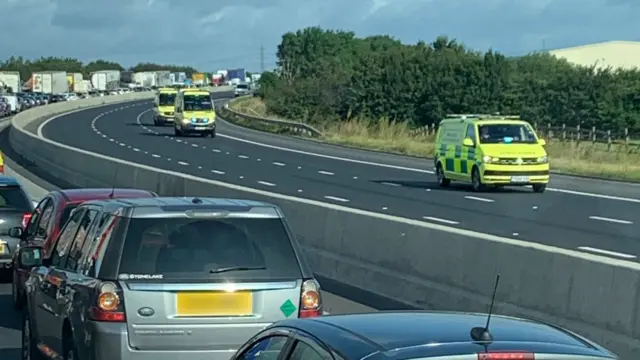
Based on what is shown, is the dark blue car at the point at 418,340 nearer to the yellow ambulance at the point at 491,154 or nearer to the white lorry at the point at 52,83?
the yellow ambulance at the point at 491,154

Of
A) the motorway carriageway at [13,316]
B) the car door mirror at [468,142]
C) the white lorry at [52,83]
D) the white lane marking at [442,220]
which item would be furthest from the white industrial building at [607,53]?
the motorway carriageway at [13,316]

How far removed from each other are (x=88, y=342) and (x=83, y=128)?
68212 mm

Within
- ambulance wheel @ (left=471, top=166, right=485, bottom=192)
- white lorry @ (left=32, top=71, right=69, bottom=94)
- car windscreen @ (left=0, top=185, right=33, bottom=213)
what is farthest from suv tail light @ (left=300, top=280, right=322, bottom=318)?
white lorry @ (left=32, top=71, right=69, bottom=94)

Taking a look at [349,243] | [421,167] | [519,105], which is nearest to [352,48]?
[519,105]

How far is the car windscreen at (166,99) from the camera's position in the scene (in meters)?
77.6

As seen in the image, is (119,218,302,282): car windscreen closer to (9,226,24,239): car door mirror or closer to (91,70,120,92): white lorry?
(9,226,24,239): car door mirror

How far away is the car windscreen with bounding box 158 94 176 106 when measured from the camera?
3056 inches

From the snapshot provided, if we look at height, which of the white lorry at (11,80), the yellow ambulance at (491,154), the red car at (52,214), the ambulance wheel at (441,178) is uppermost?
the red car at (52,214)

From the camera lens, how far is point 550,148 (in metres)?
49.7

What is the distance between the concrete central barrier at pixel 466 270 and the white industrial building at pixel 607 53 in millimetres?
108629

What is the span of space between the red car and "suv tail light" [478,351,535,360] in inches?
327

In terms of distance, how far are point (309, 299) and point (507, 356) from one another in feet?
13.4

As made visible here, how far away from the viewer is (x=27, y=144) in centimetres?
4338

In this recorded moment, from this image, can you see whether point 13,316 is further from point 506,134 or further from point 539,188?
point 506,134
